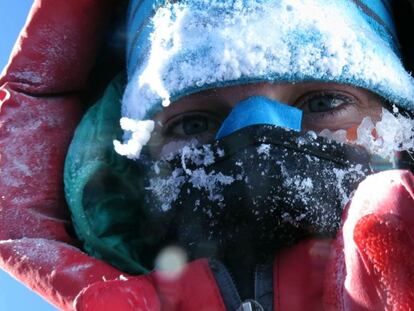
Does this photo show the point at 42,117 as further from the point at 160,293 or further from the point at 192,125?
the point at 160,293

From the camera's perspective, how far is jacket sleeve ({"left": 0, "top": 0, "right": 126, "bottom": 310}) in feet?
5.21

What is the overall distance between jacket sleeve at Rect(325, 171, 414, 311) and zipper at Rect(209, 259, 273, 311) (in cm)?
36

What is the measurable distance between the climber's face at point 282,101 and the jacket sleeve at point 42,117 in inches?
12.7

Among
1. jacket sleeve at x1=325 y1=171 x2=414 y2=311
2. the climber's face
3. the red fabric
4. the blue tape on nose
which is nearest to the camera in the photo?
jacket sleeve at x1=325 y1=171 x2=414 y2=311

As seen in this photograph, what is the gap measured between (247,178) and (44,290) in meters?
0.47

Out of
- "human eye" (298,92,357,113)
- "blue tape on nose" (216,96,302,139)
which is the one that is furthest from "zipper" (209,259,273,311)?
"human eye" (298,92,357,113)

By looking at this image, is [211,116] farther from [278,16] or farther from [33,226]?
[33,226]

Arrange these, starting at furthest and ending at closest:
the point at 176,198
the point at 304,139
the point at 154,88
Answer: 1. the point at 154,88
2. the point at 176,198
3. the point at 304,139

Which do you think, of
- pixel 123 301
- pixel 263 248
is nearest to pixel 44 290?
pixel 123 301

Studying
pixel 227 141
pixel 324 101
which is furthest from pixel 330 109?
pixel 227 141

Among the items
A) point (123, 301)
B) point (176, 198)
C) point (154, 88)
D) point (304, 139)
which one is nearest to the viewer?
point (123, 301)

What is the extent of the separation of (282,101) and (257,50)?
124 mm

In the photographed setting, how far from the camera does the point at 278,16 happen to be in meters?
1.46

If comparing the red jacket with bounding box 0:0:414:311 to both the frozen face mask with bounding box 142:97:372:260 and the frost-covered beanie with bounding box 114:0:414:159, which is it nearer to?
the frozen face mask with bounding box 142:97:372:260
